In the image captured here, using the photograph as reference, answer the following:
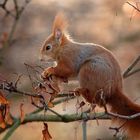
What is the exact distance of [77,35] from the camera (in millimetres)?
7633

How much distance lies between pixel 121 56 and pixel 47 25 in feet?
5.19

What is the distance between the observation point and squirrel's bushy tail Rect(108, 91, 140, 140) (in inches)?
106

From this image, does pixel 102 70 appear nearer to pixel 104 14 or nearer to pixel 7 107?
pixel 7 107

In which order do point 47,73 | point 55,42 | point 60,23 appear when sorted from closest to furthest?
point 47,73, point 60,23, point 55,42

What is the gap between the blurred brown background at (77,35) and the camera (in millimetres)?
6457

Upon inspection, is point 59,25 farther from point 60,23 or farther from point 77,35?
point 77,35

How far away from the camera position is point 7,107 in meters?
2.24

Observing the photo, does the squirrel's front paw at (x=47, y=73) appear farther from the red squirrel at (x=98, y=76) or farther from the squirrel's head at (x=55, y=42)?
the squirrel's head at (x=55, y=42)

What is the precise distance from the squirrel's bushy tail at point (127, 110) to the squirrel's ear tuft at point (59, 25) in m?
0.39

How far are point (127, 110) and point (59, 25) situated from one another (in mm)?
472

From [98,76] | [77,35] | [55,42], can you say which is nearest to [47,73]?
[98,76]

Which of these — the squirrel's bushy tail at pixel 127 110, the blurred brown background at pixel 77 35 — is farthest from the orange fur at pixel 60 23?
the blurred brown background at pixel 77 35

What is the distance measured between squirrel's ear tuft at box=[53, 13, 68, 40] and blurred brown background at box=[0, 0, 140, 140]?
2.77 meters

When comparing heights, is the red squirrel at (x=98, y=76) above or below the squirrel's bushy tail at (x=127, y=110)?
Answer: above
